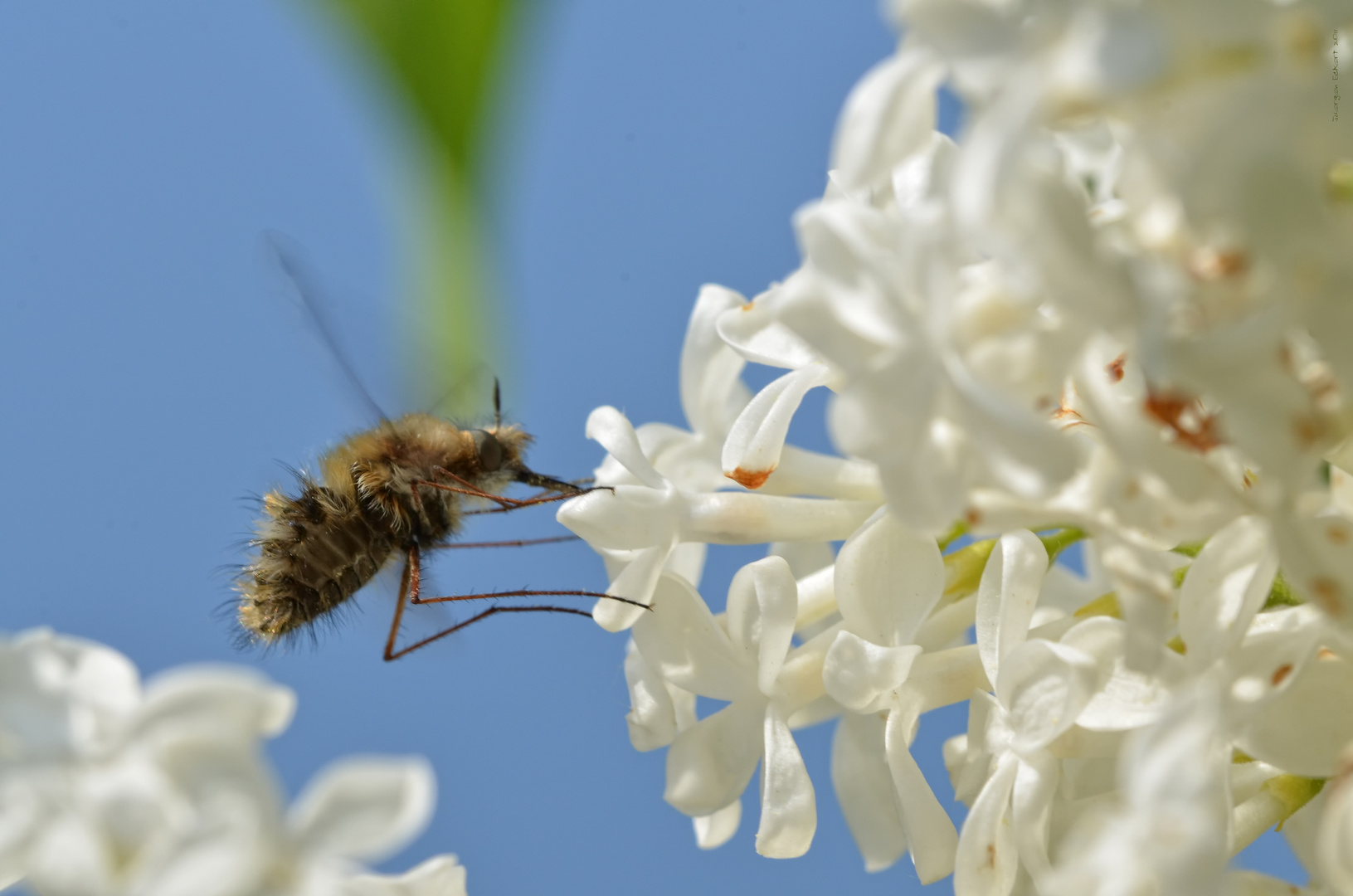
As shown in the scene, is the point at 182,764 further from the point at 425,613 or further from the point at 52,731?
the point at 425,613

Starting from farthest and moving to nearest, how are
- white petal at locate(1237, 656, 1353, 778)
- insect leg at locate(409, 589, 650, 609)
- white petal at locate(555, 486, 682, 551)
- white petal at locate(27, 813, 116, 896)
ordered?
insect leg at locate(409, 589, 650, 609) < white petal at locate(555, 486, 682, 551) < white petal at locate(1237, 656, 1353, 778) < white petal at locate(27, 813, 116, 896)

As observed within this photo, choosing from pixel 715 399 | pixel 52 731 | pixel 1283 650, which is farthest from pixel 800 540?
pixel 52 731

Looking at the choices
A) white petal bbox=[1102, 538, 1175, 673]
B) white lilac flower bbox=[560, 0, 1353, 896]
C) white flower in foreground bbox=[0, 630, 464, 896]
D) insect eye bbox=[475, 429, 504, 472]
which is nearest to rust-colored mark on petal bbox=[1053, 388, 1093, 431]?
white lilac flower bbox=[560, 0, 1353, 896]

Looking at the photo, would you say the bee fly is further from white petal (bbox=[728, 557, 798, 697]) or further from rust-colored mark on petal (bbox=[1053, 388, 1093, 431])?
rust-colored mark on petal (bbox=[1053, 388, 1093, 431])

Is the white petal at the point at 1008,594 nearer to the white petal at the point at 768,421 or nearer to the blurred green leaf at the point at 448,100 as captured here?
the white petal at the point at 768,421

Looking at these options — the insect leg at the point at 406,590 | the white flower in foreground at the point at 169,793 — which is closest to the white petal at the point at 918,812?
the white flower in foreground at the point at 169,793

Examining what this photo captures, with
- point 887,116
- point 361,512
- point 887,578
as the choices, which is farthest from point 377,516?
point 887,116

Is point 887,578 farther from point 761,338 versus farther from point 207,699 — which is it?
point 207,699
